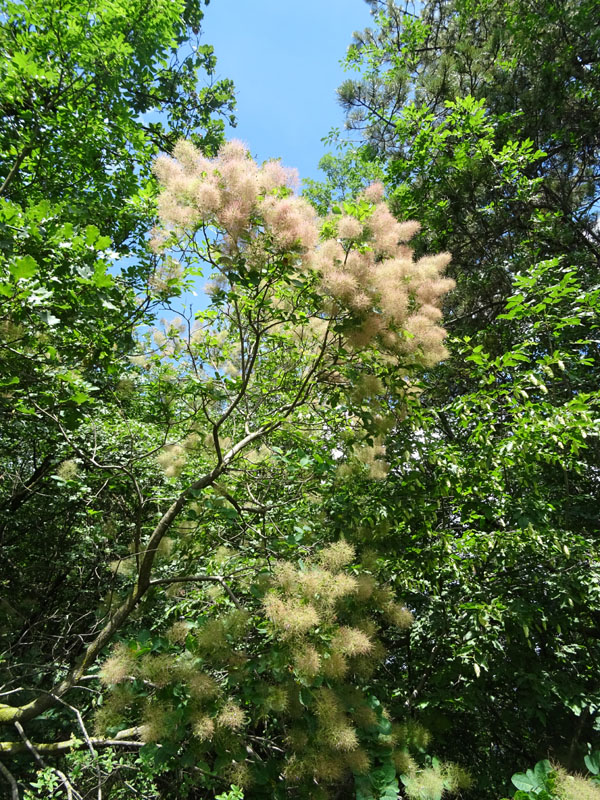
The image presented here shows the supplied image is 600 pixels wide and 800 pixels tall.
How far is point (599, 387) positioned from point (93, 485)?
15.6 feet

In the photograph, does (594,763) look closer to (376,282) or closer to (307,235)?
(376,282)

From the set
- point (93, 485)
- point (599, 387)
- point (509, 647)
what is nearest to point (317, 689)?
point (509, 647)

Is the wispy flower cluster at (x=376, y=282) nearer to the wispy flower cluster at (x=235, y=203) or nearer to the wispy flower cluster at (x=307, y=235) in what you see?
the wispy flower cluster at (x=307, y=235)

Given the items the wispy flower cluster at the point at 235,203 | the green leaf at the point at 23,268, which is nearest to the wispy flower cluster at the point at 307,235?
the wispy flower cluster at the point at 235,203

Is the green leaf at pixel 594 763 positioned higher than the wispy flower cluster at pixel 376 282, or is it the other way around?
the wispy flower cluster at pixel 376 282

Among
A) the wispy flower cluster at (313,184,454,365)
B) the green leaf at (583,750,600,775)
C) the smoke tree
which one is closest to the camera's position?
the smoke tree

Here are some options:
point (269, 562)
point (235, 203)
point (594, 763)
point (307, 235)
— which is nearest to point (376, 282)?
point (307, 235)

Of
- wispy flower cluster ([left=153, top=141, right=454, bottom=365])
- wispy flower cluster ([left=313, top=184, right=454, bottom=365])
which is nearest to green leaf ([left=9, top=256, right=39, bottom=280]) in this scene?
wispy flower cluster ([left=153, top=141, right=454, bottom=365])

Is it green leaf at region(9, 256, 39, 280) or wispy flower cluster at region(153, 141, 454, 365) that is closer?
green leaf at region(9, 256, 39, 280)

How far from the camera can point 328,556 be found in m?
2.27

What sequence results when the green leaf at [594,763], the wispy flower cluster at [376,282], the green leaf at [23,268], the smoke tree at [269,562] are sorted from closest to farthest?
the green leaf at [23,268] < the smoke tree at [269,562] < the green leaf at [594,763] < the wispy flower cluster at [376,282]

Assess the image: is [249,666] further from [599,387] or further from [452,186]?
[452,186]

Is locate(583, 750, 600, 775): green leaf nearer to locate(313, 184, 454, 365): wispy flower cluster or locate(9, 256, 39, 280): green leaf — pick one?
locate(313, 184, 454, 365): wispy flower cluster

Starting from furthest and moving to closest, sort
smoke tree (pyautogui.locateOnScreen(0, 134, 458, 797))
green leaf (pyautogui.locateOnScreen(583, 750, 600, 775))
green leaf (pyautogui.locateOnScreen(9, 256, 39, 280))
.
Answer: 1. green leaf (pyautogui.locateOnScreen(583, 750, 600, 775))
2. smoke tree (pyautogui.locateOnScreen(0, 134, 458, 797))
3. green leaf (pyautogui.locateOnScreen(9, 256, 39, 280))
